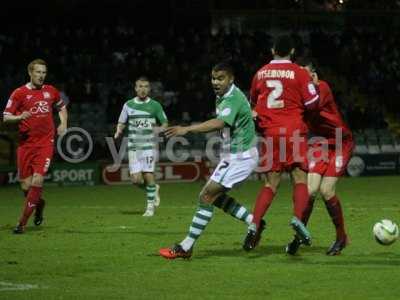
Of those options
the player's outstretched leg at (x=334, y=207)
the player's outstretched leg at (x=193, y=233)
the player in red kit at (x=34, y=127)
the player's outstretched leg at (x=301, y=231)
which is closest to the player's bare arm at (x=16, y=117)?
the player in red kit at (x=34, y=127)

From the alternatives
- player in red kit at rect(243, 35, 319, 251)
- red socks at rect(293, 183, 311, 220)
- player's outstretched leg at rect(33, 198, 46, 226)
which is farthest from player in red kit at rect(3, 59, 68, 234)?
red socks at rect(293, 183, 311, 220)

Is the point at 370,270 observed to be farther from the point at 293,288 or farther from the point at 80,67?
the point at 80,67

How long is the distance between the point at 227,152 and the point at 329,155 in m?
1.22

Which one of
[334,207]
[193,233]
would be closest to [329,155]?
[334,207]

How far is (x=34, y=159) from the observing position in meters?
14.6

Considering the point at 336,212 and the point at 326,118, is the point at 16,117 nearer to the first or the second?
the point at 326,118

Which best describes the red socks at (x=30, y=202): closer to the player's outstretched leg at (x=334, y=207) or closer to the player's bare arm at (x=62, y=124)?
the player's bare arm at (x=62, y=124)

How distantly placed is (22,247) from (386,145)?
19854mm

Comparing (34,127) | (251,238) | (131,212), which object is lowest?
(131,212)

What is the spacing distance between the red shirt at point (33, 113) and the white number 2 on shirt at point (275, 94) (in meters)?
4.62

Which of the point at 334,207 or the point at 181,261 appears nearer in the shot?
the point at 181,261

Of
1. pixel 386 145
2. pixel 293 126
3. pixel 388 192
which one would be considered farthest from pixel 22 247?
pixel 386 145

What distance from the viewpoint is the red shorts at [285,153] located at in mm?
10969

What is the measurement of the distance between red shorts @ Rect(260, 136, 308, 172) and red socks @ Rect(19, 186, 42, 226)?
4280mm
